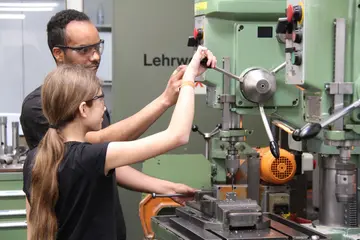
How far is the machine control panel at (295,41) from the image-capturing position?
1957 mm

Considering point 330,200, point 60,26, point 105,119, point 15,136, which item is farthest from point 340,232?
point 15,136

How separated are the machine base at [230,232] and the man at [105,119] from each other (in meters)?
0.33

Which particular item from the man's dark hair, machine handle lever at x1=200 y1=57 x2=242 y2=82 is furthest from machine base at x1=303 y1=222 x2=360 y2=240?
the man's dark hair

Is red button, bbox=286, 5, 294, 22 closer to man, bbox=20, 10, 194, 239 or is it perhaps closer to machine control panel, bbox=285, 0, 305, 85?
machine control panel, bbox=285, 0, 305, 85

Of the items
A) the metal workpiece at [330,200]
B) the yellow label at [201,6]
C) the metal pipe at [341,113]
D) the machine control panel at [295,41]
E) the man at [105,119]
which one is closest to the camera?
the metal pipe at [341,113]

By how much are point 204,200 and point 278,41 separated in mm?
707

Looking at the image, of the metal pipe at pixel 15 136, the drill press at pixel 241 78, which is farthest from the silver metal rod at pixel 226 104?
the metal pipe at pixel 15 136

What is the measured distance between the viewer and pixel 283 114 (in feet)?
8.11

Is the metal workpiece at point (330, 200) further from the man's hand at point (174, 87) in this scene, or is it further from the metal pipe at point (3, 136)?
the metal pipe at point (3, 136)

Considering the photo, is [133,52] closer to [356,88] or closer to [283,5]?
[283,5]

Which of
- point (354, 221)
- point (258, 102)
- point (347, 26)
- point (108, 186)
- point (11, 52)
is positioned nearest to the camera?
point (108, 186)

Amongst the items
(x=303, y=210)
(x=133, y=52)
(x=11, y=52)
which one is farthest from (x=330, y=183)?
(x=11, y=52)

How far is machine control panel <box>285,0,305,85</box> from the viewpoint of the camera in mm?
1957

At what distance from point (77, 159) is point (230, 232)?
526 millimetres
